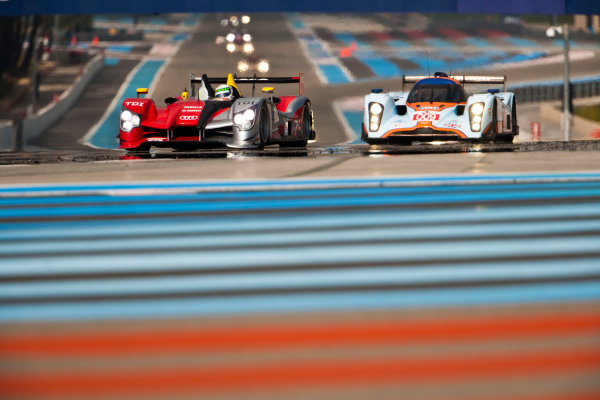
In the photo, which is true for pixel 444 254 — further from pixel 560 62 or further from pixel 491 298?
pixel 560 62

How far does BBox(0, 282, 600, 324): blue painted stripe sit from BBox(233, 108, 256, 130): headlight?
9508mm

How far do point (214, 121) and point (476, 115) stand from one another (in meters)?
4.24

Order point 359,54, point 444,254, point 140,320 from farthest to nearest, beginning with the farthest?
point 359,54 → point 444,254 → point 140,320

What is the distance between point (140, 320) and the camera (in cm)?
364

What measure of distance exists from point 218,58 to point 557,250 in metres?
43.3

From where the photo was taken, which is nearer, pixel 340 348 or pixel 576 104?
pixel 340 348

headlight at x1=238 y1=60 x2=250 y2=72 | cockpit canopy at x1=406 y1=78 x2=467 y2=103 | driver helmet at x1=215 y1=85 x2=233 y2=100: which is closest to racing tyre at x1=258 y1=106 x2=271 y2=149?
driver helmet at x1=215 y1=85 x2=233 y2=100

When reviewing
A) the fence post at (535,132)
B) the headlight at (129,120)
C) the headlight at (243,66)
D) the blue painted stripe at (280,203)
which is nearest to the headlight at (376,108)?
the headlight at (129,120)

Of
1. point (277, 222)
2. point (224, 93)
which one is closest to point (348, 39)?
point (224, 93)

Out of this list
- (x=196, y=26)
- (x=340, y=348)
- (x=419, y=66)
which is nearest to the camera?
(x=340, y=348)

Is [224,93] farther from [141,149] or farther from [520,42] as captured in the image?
[520,42]

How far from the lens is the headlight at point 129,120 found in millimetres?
14078

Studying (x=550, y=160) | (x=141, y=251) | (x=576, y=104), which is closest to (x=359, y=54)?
(x=576, y=104)

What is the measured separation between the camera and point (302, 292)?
13.3 ft
